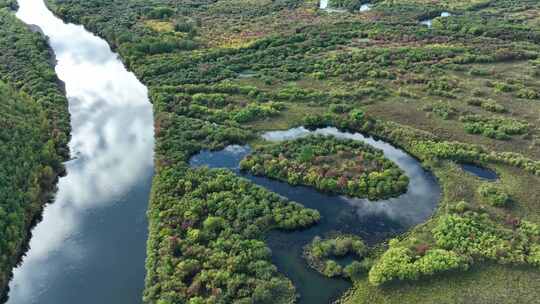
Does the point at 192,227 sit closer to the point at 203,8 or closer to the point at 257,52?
the point at 257,52

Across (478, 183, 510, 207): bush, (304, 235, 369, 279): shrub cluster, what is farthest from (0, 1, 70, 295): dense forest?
(478, 183, 510, 207): bush

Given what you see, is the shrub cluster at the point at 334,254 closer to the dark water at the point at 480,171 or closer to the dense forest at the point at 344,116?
the dense forest at the point at 344,116

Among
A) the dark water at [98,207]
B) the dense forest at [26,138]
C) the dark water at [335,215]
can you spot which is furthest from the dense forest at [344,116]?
the dense forest at [26,138]

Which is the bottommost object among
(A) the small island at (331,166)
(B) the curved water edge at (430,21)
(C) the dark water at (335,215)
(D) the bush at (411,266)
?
(D) the bush at (411,266)

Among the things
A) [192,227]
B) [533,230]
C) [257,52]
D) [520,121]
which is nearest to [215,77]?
[257,52]

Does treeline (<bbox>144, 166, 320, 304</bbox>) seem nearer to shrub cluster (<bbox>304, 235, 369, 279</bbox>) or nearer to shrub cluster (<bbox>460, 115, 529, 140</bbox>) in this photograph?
shrub cluster (<bbox>304, 235, 369, 279</bbox>)
